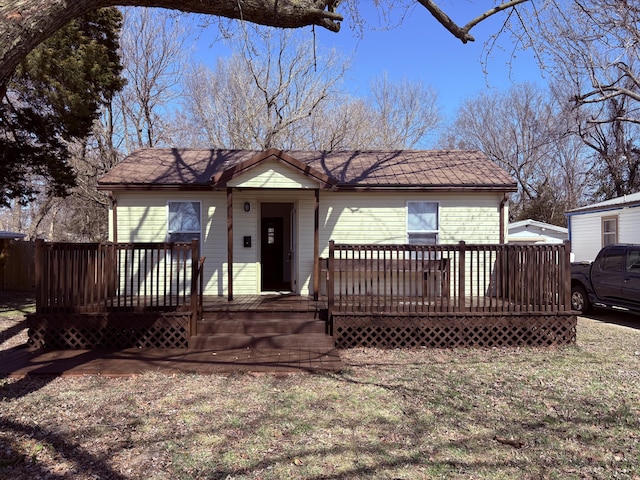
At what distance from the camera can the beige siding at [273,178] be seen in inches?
309

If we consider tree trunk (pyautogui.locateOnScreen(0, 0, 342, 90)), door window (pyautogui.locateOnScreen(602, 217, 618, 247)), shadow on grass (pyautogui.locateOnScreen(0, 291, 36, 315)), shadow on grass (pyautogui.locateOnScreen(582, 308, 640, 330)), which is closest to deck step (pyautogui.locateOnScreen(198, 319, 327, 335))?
tree trunk (pyautogui.locateOnScreen(0, 0, 342, 90))

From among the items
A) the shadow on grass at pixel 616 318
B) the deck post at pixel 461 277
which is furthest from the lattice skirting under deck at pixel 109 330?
the shadow on grass at pixel 616 318

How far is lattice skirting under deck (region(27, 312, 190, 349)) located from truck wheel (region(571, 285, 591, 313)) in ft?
29.4

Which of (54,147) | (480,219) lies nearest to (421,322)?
(480,219)

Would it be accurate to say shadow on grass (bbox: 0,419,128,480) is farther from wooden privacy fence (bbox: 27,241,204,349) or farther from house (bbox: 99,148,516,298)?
house (bbox: 99,148,516,298)

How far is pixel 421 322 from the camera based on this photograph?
6.76 metres

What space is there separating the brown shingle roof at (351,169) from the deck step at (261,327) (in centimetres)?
274

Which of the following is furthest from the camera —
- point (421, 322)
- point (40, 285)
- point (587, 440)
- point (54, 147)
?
point (54, 147)

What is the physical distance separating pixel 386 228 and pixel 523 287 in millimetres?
3207

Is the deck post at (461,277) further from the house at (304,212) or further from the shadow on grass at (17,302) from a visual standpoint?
the shadow on grass at (17,302)

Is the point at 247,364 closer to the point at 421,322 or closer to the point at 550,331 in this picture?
the point at 421,322

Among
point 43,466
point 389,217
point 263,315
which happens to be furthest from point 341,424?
point 389,217

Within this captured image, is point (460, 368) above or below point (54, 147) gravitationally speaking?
below

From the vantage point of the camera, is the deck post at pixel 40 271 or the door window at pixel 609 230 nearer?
the deck post at pixel 40 271
